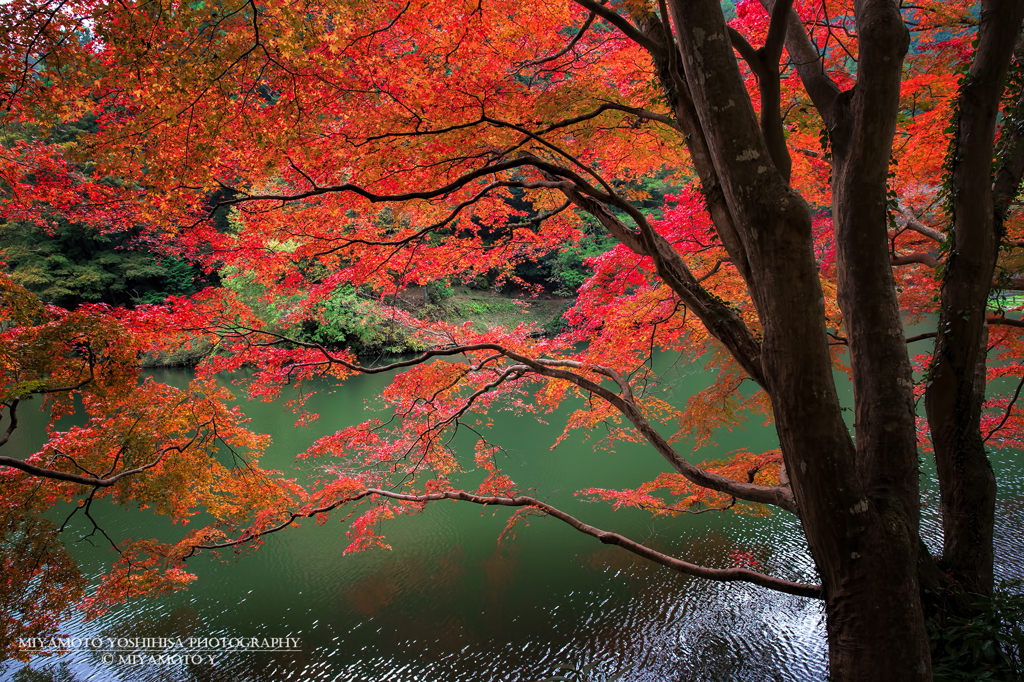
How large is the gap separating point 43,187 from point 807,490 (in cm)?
532

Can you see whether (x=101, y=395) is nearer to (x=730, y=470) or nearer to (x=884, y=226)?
(x=884, y=226)

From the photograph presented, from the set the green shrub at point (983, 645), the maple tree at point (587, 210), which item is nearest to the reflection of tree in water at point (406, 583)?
the maple tree at point (587, 210)

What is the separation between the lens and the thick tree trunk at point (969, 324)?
81.4 inches

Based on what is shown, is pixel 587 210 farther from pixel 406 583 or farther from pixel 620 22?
pixel 406 583

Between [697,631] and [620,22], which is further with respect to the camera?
[697,631]

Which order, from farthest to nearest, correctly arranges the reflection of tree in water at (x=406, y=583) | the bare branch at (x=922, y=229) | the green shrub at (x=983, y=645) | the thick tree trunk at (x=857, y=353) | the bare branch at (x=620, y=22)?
1. the reflection of tree in water at (x=406, y=583)
2. the bare branch at (x=922, y=229)
3. the bare branch at (x=620, y=22)
4. the green shrub at (x=983, y=645)
5. the thick tree trunk at (x=857, y=353)

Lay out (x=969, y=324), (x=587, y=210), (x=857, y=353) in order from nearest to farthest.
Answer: (x=857, y=353) → (x=969, y=324) → (x=587, y=210)

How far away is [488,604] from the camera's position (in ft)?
16.3

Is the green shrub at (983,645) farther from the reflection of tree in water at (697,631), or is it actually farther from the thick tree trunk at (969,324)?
the reflection of tree in water at (697,631)

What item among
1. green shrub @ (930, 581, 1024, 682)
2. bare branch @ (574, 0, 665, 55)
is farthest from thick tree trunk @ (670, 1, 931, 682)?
green shrub @ (930, 581, 1024, 682)

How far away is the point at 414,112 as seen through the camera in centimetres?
308

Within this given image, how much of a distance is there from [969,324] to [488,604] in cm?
459

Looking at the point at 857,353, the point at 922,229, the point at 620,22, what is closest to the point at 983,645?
the point at 857,353

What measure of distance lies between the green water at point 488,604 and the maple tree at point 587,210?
89 centimetres
